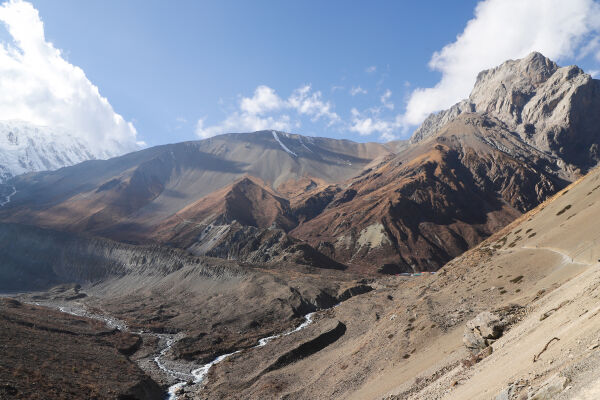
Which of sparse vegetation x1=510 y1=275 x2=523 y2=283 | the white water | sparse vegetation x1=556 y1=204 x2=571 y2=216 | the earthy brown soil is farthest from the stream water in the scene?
sparse vegetation x1=556 y1=204 x2=571 y2=216

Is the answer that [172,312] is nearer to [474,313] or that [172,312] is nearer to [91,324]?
[91,324]

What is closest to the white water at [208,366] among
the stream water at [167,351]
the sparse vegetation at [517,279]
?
the stream water at [167,351]

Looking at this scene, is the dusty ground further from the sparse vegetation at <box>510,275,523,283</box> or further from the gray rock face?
the gray rock face

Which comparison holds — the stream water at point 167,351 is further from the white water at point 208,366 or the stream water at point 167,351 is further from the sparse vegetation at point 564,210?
the sparse vegetation at point 564,210

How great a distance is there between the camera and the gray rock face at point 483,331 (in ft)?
91.0

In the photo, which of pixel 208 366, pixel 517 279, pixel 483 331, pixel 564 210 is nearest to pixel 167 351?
pixel 208 366

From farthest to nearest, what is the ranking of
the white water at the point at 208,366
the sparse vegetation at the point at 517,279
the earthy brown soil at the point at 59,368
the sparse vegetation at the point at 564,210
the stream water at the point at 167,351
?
the sparse vegetation at the point at 564,210
the stream water at the point at 167,351
the white water at the point at 208,366
the sparse vegetation at the point at 517,279
the earthy brown soil at the point at 59,368

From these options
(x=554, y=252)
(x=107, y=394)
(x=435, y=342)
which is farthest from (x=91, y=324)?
(x=554, y=252)

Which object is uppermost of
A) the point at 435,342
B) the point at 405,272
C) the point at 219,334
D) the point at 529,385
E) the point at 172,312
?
the point at 172,312

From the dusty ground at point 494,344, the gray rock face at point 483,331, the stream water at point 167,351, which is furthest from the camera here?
the stream water at point 167,351

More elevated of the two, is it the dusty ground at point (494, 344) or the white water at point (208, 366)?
the white water at point (208, 366)

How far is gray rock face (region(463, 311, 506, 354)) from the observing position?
2775 cm

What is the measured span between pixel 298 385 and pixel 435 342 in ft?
64.1

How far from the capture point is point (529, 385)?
15.0 metres
